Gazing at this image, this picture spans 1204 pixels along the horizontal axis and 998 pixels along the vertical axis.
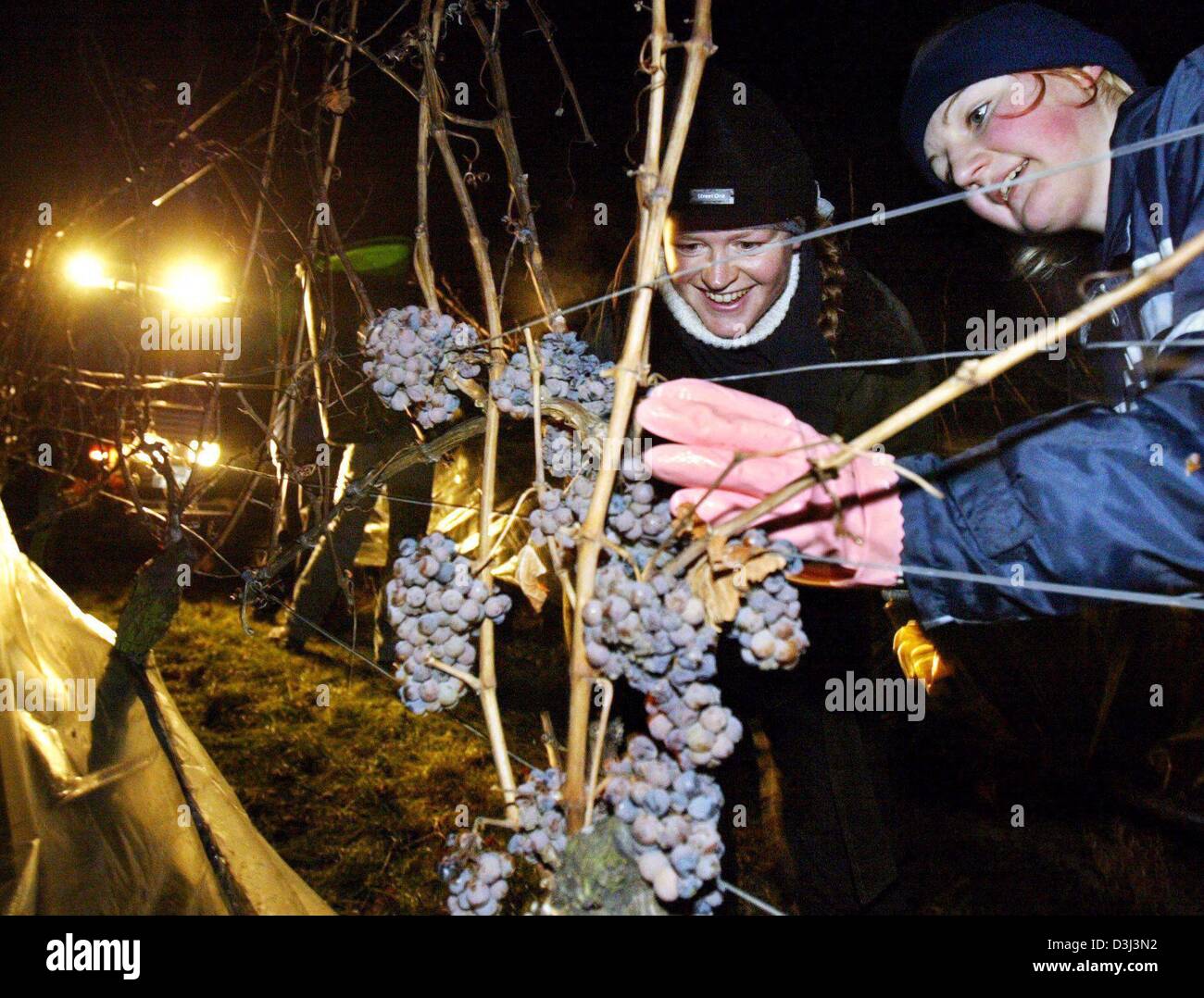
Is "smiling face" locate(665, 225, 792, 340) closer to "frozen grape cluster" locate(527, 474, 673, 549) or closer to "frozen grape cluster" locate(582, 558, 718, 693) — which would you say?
"frozen grape cluster" locate(527, 474, 673, 549)

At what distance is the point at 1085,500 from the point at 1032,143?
121 cm

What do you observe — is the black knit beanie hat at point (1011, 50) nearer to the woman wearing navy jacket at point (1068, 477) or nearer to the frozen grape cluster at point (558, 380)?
the woman wearing navy jacket at point (1068, 477)

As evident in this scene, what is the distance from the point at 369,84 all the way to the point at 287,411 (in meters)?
3.15

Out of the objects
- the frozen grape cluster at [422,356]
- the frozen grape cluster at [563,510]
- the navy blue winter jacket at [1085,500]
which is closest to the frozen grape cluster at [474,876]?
the frozen grape cluster at [563,510]

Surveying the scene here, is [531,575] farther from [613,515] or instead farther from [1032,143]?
[1032,143]

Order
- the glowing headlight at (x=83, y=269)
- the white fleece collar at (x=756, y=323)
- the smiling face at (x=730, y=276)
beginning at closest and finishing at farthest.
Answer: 1. the smiling face at (x=730, y=276)
2. the white fleece collar at (x=756, y=323)
3. the glowing headlight at (x=83, y=269)

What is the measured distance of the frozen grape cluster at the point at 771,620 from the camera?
81 cm

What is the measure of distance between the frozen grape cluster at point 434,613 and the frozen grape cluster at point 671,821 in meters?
0.27

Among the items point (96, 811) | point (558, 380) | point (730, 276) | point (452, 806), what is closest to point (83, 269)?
point (96, 811)

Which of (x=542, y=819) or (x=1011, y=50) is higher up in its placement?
(x=1011, y=50)

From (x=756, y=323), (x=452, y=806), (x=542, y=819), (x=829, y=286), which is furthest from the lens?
(x=452, y=806)

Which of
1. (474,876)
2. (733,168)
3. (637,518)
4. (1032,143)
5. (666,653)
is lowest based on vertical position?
(474,876)

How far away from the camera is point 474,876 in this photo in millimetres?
891
